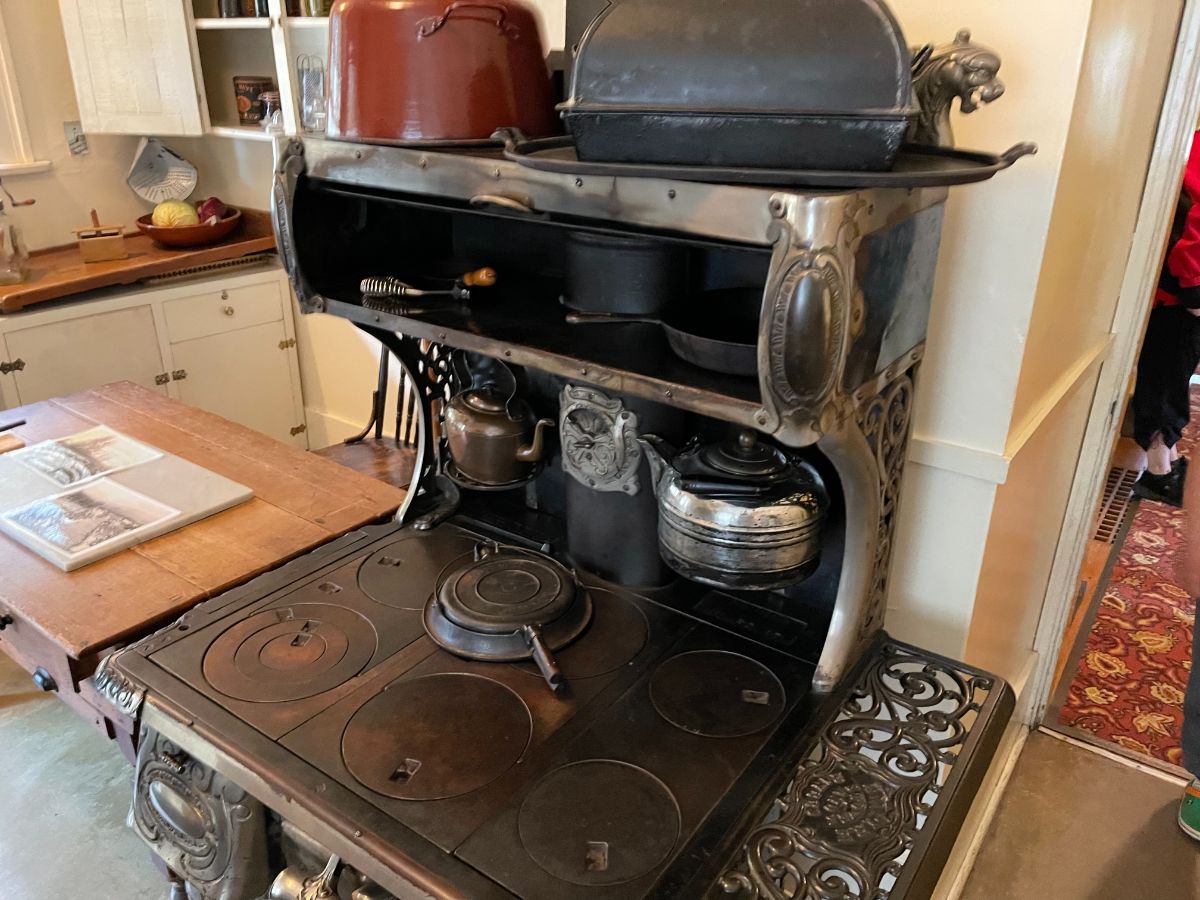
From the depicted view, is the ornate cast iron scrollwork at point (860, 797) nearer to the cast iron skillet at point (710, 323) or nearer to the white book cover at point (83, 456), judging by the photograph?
the cast iron skillet at point (710, 323)

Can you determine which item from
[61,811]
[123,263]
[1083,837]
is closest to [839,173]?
[1083,837]

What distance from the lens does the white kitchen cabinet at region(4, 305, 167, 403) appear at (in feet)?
7.91

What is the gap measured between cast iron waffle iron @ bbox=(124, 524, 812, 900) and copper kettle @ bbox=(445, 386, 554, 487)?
0.12m

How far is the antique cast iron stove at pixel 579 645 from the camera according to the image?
851 mm

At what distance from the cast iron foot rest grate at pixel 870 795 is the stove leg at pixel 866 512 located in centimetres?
5

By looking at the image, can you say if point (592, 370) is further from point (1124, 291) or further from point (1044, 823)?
point (1044, 823)

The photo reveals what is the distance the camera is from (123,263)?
2664mm

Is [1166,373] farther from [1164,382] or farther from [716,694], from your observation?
[716,694]

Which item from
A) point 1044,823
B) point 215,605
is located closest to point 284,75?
point 215,605

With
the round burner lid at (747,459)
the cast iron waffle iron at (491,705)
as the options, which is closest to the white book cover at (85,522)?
the cast iron waffle iron at (491,705)

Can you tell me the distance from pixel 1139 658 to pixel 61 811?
8.74ft

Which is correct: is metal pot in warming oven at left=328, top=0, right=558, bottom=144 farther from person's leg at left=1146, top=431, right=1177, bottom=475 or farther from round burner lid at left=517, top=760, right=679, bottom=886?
person's leg at left=1146, top=431, right=1177, bottom=475

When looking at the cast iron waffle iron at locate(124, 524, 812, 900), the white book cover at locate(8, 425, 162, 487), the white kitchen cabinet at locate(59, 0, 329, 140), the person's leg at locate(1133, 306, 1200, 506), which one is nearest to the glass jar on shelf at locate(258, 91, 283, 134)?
the white kitchen cabinet at locate(59, 0, 329, 140)

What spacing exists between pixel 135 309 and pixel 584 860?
2337mm
